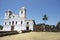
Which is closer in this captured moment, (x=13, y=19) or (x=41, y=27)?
(x=41, y=27)

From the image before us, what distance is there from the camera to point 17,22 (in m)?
59.4

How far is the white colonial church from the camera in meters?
56.7

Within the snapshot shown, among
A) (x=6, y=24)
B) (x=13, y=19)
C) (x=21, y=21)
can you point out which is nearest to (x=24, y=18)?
(x=21, y=21)

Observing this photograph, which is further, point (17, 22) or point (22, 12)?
point (22, 12)

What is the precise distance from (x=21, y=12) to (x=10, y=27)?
10.1 meters

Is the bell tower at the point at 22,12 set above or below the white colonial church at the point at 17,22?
above

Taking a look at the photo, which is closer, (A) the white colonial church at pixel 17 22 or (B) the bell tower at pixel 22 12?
(A) the white colonial church at pixel 17 22

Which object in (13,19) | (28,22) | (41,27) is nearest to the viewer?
(41,27)

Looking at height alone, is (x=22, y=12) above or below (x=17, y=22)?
above

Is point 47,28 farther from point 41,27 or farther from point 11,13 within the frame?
point 11,13

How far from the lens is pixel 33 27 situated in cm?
5538

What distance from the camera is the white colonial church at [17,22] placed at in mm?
56688

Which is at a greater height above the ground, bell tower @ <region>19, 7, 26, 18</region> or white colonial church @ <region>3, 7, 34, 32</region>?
bell tower @ <region>19, 7, 26, 18</region>

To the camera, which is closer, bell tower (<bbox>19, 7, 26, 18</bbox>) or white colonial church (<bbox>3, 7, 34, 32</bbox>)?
white colonial church (<bbox>3, 7, 34, 32</bbox>)
